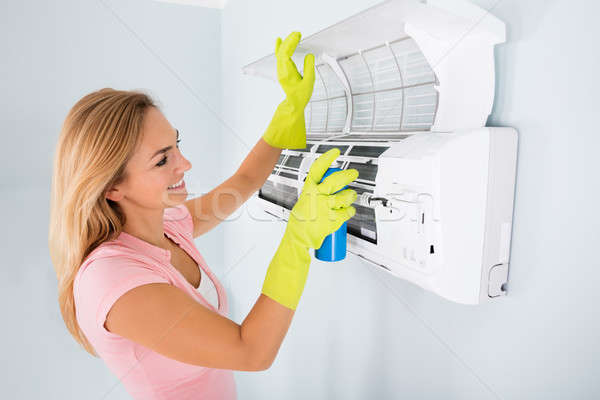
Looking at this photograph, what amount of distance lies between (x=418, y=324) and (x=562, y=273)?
1.33ft

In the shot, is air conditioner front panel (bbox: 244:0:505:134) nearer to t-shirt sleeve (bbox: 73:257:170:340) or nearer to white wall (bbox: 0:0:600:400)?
white wall (bbox: 0:0:600:400)

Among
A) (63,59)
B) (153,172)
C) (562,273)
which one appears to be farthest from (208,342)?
(63,59)

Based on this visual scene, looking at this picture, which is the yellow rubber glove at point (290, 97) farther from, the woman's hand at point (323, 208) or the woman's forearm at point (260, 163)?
the woman's hand at point (323, 208)

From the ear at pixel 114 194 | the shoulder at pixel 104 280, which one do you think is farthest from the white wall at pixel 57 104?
the shoulder at pixel 104 280

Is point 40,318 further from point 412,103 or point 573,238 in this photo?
point 573,238

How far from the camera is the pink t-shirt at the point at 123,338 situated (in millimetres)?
841

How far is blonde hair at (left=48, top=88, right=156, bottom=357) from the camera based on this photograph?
3.03 ft

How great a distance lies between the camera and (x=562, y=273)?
2.27 ft

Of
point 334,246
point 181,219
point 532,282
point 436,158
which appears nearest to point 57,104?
point 181,219

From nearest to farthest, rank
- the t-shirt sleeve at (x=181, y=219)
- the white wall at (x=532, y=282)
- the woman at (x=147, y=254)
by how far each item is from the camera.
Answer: the white wall at (x=532, y=282) < the woman at (x=147, y=254) < the t-shirt sleeve at (x=181, y=219)

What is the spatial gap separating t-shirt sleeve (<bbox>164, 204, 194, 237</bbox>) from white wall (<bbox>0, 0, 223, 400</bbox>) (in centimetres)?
136

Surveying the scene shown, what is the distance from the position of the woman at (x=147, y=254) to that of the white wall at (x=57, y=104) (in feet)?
5.48

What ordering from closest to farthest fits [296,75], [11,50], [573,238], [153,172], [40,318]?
1. [573,238]
2. [153,172]
3. [296,75]
4. [11,50]
5. [40,318]

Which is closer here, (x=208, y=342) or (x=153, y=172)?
(x=208, y=342)
